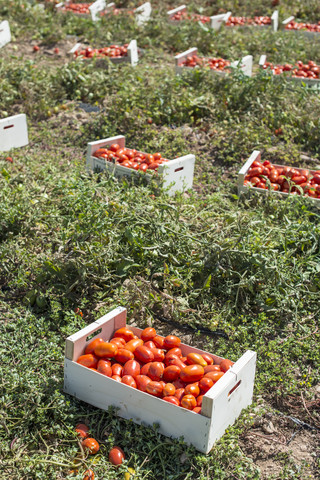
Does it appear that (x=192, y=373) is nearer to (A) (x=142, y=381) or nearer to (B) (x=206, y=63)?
(A) (x=142, y=381)

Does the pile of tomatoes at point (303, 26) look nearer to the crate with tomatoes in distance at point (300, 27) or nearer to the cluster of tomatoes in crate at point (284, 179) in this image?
the crate with tomatoes in distance at point (300, 27)

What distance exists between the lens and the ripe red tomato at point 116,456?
120 inches

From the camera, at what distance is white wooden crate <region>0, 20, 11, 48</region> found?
10727mm

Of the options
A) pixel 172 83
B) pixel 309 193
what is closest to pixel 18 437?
pixel 309 193

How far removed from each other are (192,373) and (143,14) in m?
11.1

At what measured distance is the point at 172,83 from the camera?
25.2ft

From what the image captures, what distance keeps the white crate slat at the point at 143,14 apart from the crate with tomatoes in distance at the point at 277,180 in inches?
267

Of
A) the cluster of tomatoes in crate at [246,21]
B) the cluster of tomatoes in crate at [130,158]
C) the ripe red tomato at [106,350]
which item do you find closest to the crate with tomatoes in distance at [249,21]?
the cluster of tomatoes in crate at [246,21]

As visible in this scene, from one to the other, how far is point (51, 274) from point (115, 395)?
4.48 ft

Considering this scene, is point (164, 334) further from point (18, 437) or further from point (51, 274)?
point (18, 437)

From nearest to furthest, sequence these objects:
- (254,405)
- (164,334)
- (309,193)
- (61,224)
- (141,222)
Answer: (254,405) < (164,334) < (141,222) < (61,224) < (309,193)

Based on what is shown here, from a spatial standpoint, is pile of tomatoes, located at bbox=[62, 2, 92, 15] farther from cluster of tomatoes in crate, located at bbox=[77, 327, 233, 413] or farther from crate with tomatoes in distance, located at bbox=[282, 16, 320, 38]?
cluster of tomatoes in crate, located at bbox=[77, 327, 233, 413]

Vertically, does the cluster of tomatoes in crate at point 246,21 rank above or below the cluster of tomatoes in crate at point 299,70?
below

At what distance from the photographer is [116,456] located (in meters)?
3.06
